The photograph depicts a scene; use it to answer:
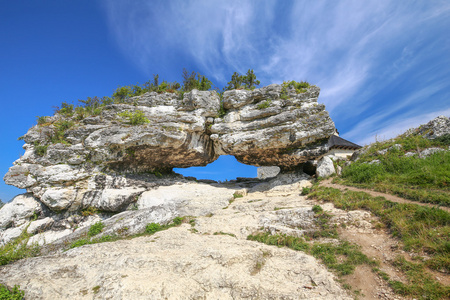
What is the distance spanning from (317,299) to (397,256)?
11.9ft

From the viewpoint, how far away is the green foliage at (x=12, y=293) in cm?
453

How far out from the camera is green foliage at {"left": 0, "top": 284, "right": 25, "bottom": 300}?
14.9 ft

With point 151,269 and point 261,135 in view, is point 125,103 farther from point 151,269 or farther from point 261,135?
point 151,269

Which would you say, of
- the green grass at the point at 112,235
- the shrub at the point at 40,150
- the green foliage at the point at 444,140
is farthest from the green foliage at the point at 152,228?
the green foliage at the point at 444,140

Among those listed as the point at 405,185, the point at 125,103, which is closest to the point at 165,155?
the point at 125,103

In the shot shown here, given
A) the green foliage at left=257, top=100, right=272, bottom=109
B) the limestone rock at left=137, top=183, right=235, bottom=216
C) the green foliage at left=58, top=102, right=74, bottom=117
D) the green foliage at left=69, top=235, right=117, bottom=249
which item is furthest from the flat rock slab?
the green foliage at left=58, top=102, right=74, bottom=117

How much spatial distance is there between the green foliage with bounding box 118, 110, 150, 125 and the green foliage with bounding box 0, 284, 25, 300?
49.5ft

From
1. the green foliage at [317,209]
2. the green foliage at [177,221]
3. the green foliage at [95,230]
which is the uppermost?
the green foliage at [95,230]

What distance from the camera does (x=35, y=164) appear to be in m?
16.7

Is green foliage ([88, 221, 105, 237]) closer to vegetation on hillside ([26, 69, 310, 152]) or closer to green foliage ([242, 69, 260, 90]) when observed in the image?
vegetation on hillside ([26, 69, 310, 152])

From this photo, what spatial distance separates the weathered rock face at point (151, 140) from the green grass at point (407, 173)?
4.07 metres

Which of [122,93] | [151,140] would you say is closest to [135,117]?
[151,140]

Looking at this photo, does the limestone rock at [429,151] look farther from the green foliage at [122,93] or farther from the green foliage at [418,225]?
the green foliage at [122,93]

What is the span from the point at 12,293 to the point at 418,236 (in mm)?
12154
